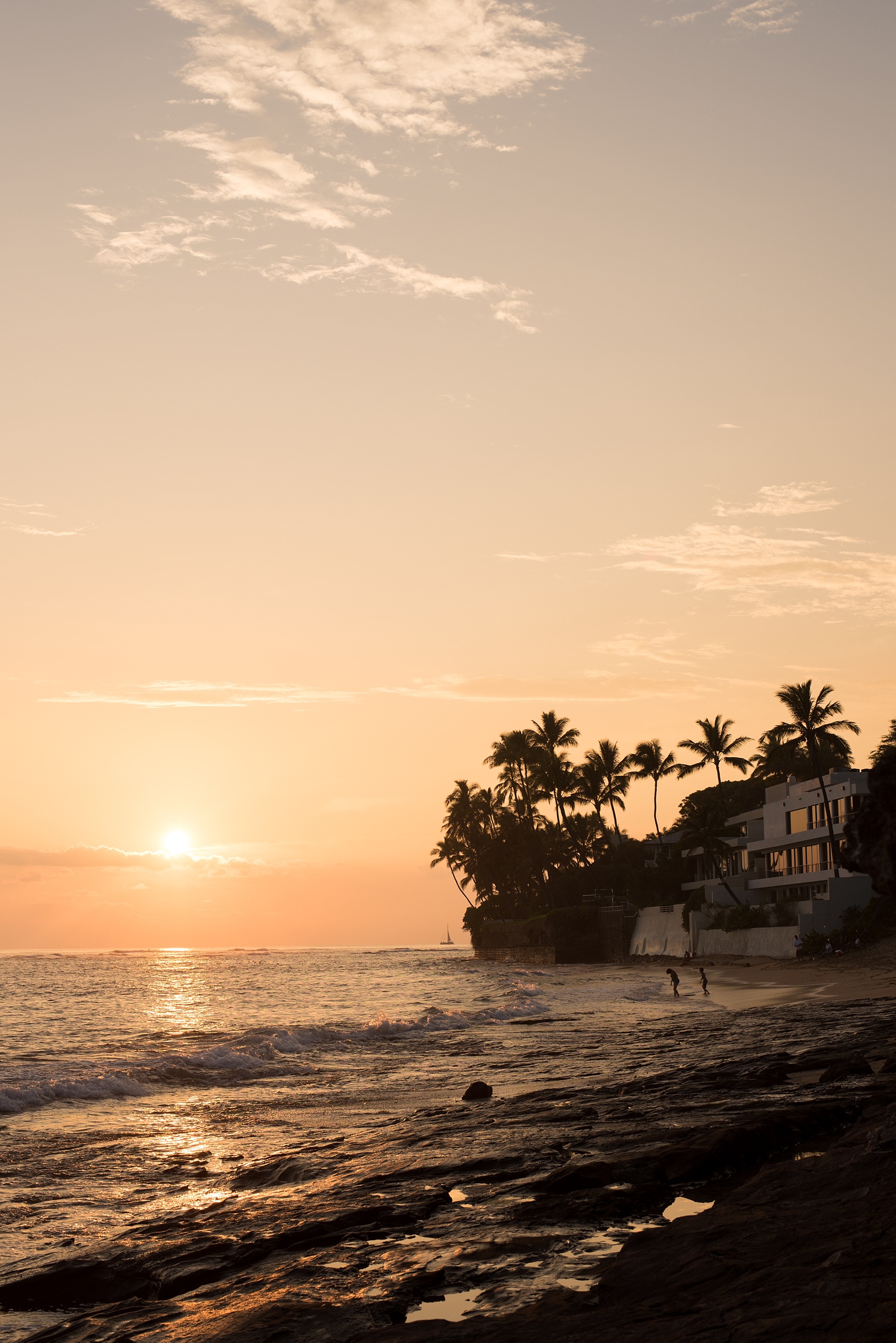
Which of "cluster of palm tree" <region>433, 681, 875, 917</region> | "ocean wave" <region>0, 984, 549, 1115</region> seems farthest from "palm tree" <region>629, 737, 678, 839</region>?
"ocean wave" <region>0, 984, 549, 1115</region>

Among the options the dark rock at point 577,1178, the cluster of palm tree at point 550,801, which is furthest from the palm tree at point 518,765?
the dark rock at point 577,1178

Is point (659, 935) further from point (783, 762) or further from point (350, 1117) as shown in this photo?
point (350, 1117)

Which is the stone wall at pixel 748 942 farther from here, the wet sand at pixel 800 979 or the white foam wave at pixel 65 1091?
the white foam wave at pixel 65 1091

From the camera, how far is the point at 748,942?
193 ft

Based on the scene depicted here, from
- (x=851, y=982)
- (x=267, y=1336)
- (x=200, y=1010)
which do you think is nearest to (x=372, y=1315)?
(x=267, y=1336)

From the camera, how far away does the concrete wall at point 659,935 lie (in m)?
70.3

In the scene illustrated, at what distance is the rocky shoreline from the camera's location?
248 inches

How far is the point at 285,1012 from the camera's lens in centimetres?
4450

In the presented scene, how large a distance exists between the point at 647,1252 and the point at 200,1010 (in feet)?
144

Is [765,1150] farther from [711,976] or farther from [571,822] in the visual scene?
[571,822]

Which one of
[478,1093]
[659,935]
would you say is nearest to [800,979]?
[478,1093]

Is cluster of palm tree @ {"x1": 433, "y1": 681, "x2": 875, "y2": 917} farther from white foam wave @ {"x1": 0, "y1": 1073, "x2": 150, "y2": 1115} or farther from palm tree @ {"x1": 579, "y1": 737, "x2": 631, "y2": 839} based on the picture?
white foam wave @ {"x1": 0, "y1": 1073, "x2": 150, "y2": 1115}

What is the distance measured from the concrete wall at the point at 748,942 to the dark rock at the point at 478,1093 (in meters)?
38.2

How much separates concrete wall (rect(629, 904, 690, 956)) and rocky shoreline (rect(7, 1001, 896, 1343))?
57353 millimetres
